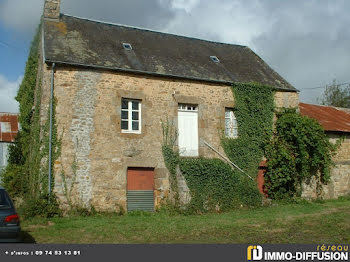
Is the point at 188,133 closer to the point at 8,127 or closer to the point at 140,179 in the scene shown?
the point at 140,179

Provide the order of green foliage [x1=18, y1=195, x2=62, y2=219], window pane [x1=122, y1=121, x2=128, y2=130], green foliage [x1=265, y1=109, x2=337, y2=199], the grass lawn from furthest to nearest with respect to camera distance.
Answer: green foliage [x1=265, y1=109, x2=337, y2=199]
window pane [x1=122, y1=121, x2=128, y2=130]
green foliage [x1=18, y1=195, x2=62, y2=219]
the grass lawn

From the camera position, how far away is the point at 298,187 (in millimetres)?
16438

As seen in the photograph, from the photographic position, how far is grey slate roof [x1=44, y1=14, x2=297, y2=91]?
46.5 ft

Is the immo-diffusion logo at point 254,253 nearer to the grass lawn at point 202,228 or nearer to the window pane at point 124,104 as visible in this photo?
the grass lawn at point 202,228

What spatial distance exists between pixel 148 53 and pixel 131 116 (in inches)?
123

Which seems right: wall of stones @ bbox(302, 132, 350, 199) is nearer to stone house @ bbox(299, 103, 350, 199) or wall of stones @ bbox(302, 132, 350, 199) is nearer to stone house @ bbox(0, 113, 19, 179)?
→ stone house @ bbox(299, 103, 350, 199)

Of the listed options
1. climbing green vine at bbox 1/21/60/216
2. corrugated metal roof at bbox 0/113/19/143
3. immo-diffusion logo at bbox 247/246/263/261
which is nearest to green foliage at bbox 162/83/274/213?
climbing green vine at bbox 1/21/60/216

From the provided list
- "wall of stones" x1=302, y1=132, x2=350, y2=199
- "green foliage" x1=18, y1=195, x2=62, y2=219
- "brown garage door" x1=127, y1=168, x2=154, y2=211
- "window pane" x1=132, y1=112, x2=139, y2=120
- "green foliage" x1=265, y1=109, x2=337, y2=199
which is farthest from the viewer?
"wall of stones" x1=302, y1=132, x2=350, y2=199

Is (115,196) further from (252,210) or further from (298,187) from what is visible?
(298,187)

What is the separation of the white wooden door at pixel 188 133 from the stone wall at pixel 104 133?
37 centimetres

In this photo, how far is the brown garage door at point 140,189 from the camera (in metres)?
13.8

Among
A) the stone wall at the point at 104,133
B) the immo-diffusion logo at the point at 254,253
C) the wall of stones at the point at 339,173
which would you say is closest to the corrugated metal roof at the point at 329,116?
the wall of stones at the point at 339,173

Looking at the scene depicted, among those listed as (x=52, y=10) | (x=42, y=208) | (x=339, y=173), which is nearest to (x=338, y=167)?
(x=339, y=173)

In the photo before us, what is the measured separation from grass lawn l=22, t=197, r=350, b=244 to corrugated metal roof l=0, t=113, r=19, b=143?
33.8ft
